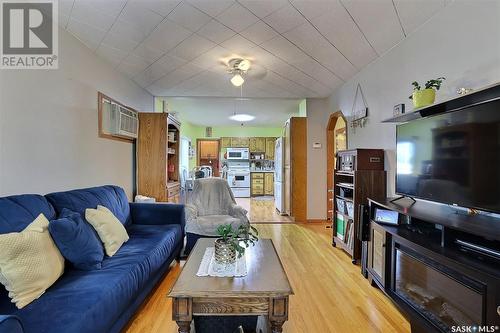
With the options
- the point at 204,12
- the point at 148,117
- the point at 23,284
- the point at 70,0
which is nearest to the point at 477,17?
the point at 204,12

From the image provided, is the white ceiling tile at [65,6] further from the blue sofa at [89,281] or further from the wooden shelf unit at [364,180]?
the wooden shelf unit at [364,180]

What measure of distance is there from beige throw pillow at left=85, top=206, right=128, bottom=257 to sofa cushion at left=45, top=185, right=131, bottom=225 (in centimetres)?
10

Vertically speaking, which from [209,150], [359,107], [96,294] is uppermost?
[359,107]

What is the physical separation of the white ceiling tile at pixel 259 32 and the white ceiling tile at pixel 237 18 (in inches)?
2.3

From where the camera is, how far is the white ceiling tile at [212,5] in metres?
2.33

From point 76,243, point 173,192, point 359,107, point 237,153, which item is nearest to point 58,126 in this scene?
point 76,243

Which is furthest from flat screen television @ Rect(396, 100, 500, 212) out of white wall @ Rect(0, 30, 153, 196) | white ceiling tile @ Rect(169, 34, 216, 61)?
white wall @ Rect(0, 30, 153, 196)

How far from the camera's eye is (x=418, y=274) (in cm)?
192

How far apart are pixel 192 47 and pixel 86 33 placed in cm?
108

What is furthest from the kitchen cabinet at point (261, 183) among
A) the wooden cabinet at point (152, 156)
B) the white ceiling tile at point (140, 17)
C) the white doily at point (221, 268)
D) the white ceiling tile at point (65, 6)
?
the white doily at point (221, 268)

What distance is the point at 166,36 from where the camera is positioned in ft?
9.53

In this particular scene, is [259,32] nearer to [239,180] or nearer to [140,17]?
[140,17]

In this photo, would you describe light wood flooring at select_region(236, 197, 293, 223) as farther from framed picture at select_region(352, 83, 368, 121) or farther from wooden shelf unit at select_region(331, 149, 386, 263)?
framed picture at select_region(352, 83, 368, 121)

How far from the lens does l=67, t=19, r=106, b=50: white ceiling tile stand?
2.59 meters
